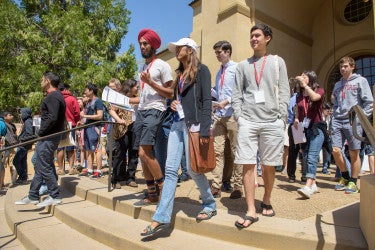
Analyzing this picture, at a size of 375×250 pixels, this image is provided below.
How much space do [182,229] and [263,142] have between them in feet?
4.31

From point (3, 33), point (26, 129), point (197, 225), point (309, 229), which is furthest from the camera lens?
point (3, 33)

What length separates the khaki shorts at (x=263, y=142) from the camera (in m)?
3.23

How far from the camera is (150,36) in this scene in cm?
387

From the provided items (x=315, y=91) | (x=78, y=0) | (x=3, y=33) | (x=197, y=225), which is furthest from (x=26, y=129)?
(x=78, y=0)

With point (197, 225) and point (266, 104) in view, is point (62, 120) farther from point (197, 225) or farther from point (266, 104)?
point (266, 104)

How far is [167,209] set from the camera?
3.14m

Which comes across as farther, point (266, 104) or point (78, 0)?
point (78, 0)

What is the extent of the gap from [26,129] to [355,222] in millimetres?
7262

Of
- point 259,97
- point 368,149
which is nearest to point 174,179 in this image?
point 259,97

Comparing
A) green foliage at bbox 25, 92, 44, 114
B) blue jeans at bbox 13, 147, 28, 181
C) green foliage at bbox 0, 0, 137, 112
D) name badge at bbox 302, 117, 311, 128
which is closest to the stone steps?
name badge at bbox 302, 117, 311, 128

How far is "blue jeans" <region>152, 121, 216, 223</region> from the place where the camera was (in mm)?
3123

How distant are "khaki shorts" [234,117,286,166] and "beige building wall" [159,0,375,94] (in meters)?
7.92

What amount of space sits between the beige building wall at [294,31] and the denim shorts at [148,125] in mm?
7538

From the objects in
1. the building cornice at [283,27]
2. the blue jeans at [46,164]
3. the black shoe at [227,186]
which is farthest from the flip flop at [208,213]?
the building cornice at [283,27]
